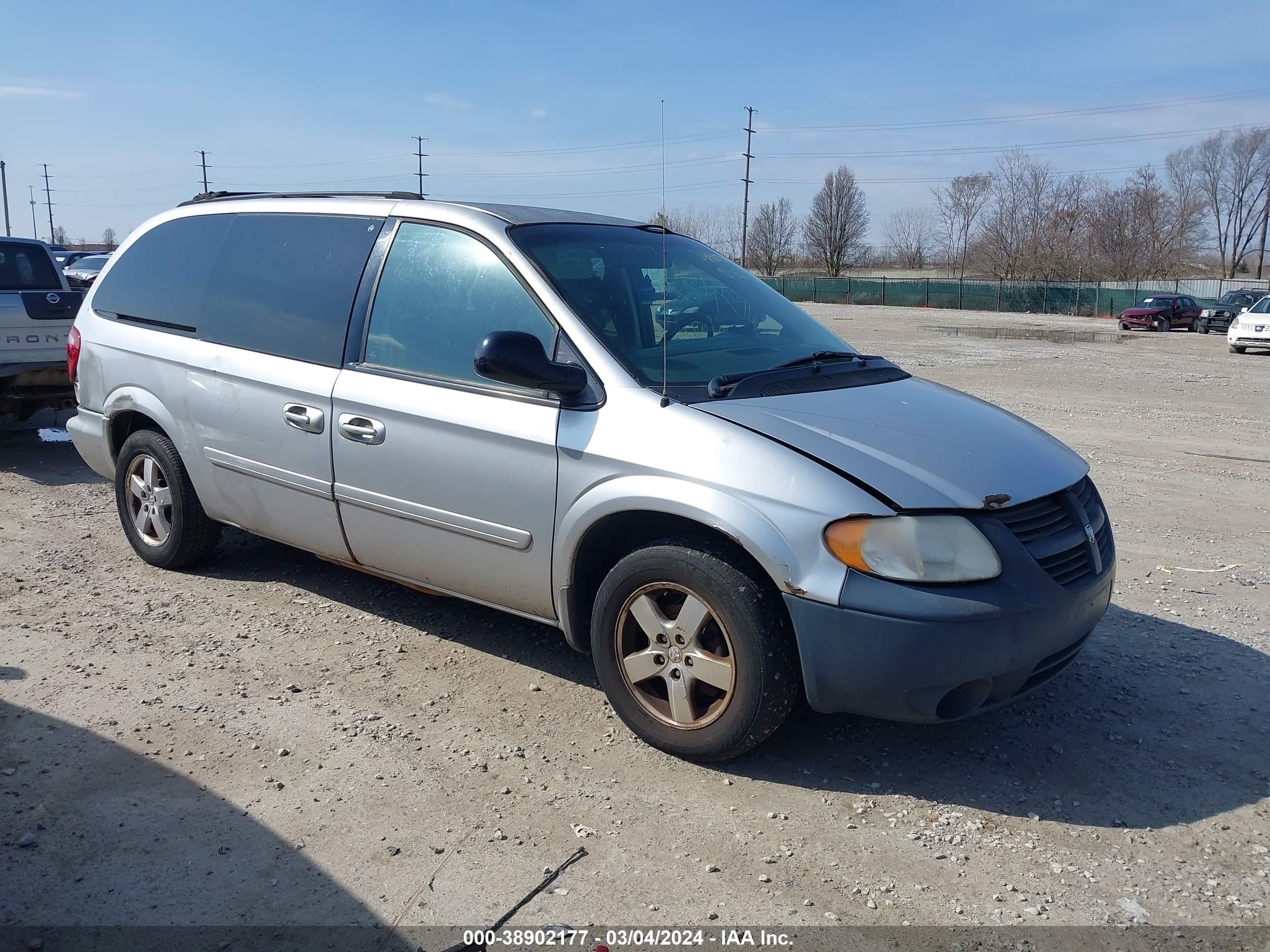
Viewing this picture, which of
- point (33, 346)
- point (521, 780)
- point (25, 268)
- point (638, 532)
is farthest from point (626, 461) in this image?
point (25, 268)

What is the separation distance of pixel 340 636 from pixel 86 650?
108 cm

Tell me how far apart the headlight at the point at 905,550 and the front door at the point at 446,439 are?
3.68 ft

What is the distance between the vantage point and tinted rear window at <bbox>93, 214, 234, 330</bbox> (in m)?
5.26

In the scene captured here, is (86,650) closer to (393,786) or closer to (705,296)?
(393,786)

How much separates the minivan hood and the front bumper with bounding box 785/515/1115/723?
0.73ft

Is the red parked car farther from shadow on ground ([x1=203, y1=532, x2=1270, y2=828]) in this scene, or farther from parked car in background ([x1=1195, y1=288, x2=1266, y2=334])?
shadow on ground ([x1=203, y1=532, x2=1270, y2=828])

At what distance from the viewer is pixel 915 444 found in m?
3.54

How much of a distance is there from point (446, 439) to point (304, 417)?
2.77ft

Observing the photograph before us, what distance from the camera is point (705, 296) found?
445 cm

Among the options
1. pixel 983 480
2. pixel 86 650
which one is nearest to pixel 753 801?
pixel 983 480

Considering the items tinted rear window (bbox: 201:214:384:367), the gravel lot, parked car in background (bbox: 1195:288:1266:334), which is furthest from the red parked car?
tinted rear window (bbox: 201:214:384:367)

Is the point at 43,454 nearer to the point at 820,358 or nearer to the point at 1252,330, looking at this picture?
the point at 820,358

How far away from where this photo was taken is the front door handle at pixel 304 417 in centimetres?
446

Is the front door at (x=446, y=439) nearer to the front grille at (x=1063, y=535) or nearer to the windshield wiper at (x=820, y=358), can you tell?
the windshield wiper at (x=820, y=358)
